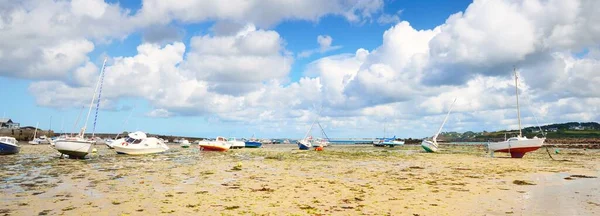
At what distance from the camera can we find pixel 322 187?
17281 millimetres

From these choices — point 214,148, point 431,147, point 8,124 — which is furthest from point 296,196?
point 8,124

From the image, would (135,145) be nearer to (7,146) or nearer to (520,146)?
(7,146)

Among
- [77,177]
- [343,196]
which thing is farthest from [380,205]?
[77,177]

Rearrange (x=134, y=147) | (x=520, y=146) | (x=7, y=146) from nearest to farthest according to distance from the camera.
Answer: (x=7, y=146) < (x=520, y=146) < (x=134, y=147)

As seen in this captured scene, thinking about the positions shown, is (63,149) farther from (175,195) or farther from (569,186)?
(569,186)

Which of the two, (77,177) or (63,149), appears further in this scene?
(63,149)

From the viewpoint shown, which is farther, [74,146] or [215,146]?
[215,146]

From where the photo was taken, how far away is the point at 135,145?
46281mm

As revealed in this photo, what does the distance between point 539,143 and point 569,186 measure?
26651 millimetres

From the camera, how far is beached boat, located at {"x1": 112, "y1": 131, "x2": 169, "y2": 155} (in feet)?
151

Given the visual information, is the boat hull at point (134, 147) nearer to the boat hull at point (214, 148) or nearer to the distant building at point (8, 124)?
the boat hull at point (214, 148)

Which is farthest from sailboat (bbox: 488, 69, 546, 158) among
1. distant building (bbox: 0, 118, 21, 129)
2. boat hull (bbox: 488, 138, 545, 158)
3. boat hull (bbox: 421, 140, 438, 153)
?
distant building (bbox: 0, 118, 21, 129)

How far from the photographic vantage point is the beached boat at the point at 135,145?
46.0 metres

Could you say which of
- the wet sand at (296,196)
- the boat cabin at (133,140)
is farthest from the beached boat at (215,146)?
the wet sand at (296,196)
